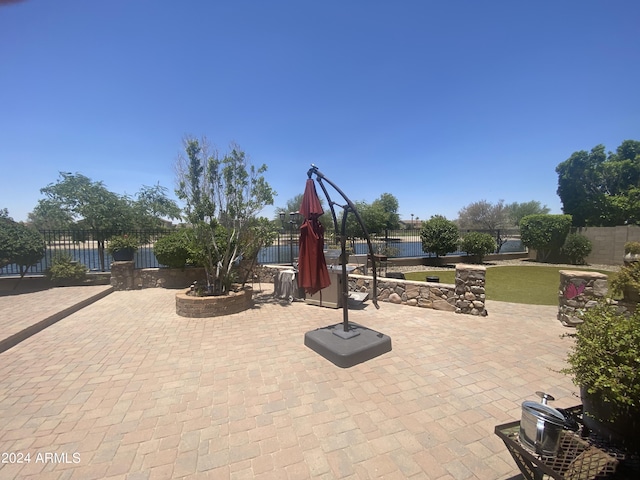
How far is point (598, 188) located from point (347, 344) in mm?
26085

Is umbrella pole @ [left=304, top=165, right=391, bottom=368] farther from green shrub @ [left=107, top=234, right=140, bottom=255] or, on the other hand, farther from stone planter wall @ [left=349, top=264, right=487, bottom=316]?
green shrub @ [left=107, top=234, right=140, bottom=255]

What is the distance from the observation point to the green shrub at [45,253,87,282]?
796cm

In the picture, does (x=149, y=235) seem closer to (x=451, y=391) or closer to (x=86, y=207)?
(x=86, y=207)

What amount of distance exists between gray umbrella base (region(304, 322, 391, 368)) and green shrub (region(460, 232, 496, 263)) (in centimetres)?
1225

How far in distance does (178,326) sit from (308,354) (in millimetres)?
2969

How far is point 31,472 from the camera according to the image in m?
1.97

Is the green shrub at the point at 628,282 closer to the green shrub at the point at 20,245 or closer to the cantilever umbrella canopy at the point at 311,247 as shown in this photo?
the cantilever umbrella canopy at the point at 311,247

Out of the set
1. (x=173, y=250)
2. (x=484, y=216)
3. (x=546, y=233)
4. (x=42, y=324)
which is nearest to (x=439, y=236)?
(x=546, y=233)

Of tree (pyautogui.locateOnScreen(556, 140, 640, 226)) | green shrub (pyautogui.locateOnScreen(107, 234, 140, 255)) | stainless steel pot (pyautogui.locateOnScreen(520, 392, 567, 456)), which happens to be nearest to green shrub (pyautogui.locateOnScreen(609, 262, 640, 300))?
stainless steel pot (pyautogui.locateOnScreen(520, 392, 567, 456))

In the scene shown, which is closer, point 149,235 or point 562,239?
point 149,235

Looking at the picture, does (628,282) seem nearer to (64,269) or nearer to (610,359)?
(610,359)

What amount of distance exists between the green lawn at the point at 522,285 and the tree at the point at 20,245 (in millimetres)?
12355

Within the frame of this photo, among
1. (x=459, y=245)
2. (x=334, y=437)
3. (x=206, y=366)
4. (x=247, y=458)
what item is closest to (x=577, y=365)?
(x=334, y=437)

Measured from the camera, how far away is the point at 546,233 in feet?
49.8
